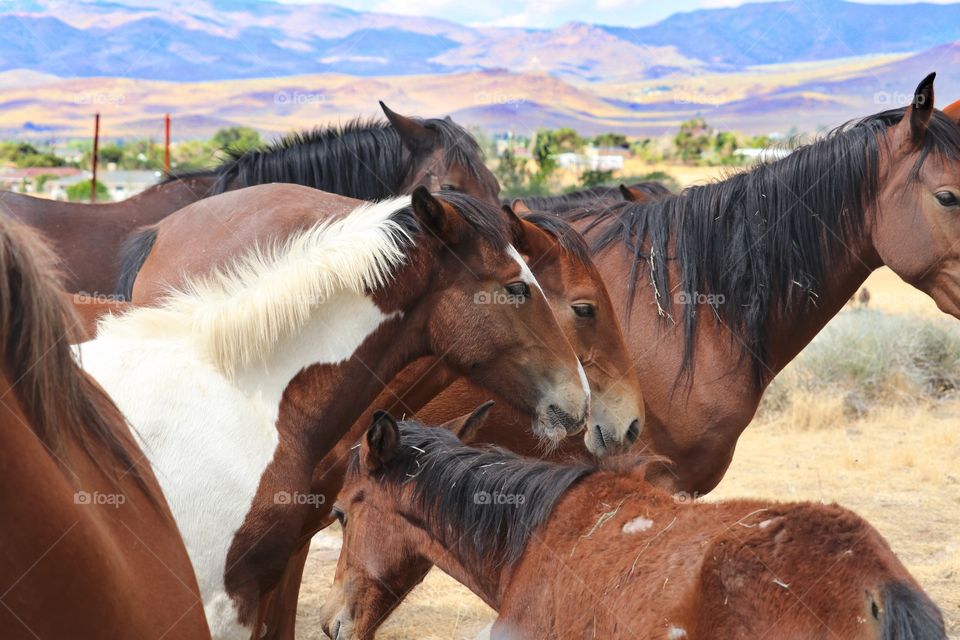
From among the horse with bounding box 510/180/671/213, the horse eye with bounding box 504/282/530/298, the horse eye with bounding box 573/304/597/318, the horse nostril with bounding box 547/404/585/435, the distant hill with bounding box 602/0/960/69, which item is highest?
the distant hill with bounding box 602/0/960/69

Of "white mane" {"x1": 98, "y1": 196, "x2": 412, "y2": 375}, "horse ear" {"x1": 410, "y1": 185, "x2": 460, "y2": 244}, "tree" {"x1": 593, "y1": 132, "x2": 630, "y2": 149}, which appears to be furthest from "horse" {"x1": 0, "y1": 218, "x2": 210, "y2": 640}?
"tree" {"x1": 593, "y1": 132, "x2": 630, "y2": 149}

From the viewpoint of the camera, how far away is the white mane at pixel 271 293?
276 cm

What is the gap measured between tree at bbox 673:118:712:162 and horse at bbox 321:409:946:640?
40.6m

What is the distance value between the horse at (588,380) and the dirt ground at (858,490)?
1443 mm

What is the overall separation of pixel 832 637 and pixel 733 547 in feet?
1.21

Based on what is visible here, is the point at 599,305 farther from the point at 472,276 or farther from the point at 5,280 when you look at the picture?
the point at 5,280

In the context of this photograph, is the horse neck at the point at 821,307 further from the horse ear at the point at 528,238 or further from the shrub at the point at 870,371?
the shrub at the point at 870,371

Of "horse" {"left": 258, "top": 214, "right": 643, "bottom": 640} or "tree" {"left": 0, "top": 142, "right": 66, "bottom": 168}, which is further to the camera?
"tree" {"left": 0, "top": 142, "right": 66, "bottom": 168}

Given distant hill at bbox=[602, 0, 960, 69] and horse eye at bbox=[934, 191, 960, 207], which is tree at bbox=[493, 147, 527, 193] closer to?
horse eye at bbox=[934, 191, 960, 207]

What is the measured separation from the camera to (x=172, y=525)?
5.56 feet

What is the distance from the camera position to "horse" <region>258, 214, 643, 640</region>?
3682mm

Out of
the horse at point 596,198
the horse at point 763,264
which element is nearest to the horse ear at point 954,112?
the horse at point 763,264

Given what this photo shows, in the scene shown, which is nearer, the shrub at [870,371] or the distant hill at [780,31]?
the shrub at [870,371]

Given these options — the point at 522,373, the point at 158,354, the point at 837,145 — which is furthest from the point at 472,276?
the point at 837,145
